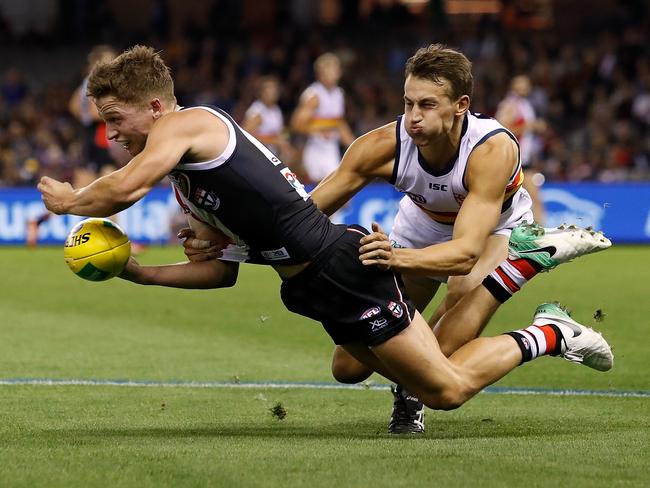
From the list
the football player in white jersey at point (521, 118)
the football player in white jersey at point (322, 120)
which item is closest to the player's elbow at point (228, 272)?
the football player in white jersey at point (322, 120)

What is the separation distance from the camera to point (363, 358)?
6.96m

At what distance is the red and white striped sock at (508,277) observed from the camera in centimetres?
734

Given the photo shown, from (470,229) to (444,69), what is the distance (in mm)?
825

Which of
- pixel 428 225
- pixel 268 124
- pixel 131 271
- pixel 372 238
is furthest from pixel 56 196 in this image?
pixel 268 124

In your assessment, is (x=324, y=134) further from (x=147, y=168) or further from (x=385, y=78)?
(x=147, y=168)

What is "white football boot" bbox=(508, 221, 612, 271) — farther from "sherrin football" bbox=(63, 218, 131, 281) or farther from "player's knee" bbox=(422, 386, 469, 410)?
"sherrin football" bbox=(63, 218, 131, 281)

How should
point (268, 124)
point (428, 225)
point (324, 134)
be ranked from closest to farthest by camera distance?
point (428, 225), point (324, 134), point (268, 124)

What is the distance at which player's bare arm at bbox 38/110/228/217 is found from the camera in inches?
235

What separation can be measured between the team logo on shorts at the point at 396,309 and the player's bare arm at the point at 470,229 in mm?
173

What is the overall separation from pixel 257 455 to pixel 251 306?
7.32 meters

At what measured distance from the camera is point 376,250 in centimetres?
637

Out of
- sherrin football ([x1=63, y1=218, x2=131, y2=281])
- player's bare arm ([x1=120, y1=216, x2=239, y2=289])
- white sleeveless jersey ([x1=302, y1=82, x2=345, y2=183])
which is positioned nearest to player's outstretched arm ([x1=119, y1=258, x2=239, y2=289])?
player's bare arm ([x1=120, y1=216, x2=239, y2=289])

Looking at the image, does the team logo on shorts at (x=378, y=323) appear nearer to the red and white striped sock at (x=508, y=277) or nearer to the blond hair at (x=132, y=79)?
the red and white striped sock at (x=508, y=277)

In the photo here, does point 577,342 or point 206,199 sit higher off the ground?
point 206,199
